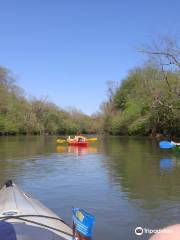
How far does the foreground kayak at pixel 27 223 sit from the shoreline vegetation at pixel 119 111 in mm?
26220

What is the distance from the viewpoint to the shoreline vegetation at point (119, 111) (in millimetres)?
39406

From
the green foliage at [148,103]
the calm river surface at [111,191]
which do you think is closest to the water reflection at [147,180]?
the calm river surface at [111,191]

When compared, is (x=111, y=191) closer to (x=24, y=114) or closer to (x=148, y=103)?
(x=148, y=103)

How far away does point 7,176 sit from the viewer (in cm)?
1551

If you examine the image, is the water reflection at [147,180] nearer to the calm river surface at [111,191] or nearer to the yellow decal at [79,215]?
the calm river surface at [111,191]

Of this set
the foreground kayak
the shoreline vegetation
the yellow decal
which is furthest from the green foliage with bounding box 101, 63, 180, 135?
the yellow decal

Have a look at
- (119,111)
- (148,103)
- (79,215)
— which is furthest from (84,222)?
(119,111)

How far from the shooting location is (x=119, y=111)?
254 feet

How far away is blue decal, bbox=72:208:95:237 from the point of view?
12.8 feet

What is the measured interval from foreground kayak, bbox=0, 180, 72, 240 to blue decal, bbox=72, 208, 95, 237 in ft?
3.64

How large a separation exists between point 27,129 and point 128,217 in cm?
7069

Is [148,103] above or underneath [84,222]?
above

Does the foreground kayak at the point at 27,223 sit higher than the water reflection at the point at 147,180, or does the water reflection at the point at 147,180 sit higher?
the foreground kayak at the point at 27,223

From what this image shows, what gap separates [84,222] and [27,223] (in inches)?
70.4
